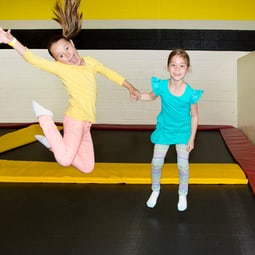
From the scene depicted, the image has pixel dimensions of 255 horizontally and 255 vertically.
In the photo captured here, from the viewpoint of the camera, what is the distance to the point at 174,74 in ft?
6.93

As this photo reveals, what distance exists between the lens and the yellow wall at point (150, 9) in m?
5.34

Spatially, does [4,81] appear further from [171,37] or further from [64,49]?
[64,49]

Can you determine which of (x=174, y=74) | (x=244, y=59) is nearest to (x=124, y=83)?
(x=174, y=74)

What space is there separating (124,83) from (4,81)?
147 inches

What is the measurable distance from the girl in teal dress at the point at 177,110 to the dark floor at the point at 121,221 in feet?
1.01

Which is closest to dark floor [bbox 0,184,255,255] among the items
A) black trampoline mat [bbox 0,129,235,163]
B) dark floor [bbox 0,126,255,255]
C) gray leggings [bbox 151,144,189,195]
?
dark floor [bbox 0,126,255,255]

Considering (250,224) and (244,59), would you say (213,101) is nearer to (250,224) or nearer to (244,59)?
(244,59)

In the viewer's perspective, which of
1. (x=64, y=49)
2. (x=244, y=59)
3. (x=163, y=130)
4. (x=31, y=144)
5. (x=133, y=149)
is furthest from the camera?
(x=244, y=59)

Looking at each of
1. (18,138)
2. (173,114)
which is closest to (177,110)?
(173,114)

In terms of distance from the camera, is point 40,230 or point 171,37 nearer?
point 40,230

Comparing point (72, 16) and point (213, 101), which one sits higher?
point (72, 16)

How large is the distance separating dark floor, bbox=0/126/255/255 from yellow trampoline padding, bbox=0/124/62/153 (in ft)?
4.37

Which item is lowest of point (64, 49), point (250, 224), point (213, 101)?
point (250, 224)

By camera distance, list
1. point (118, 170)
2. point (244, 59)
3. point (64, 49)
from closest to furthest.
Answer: point (64, 49) → point (118, 170) → point (244, 59)
